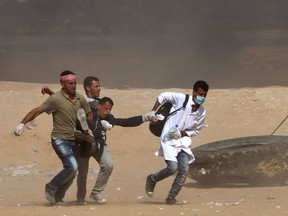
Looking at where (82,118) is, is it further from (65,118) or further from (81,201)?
(81,201)

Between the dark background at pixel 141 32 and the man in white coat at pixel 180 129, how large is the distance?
19276mm

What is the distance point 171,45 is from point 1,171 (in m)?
17.3

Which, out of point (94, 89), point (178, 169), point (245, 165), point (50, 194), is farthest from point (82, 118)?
point (245, 165)

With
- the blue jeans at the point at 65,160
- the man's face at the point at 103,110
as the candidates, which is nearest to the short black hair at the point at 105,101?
the man's face at the point at 103,110

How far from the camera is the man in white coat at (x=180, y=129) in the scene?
1141cm

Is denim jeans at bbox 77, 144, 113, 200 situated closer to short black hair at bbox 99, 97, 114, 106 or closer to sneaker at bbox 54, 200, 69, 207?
sneaker at bbox 54, 200, 69, 207

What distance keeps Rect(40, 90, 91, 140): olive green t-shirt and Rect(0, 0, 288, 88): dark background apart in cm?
1967

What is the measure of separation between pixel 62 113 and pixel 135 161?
16.8 ft

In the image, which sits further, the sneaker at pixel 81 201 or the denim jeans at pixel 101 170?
the sneaker at pixel 81 201

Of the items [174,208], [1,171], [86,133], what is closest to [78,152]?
[86,133]

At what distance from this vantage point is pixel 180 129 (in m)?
11.5

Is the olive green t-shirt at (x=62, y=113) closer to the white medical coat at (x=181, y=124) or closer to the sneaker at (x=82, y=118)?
the sneaker at (x=82, y=118)

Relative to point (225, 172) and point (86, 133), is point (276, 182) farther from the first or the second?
point (86, 133)

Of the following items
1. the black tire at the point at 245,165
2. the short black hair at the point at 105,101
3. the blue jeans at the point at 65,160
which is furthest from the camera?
the black tire at the point at 245,165
